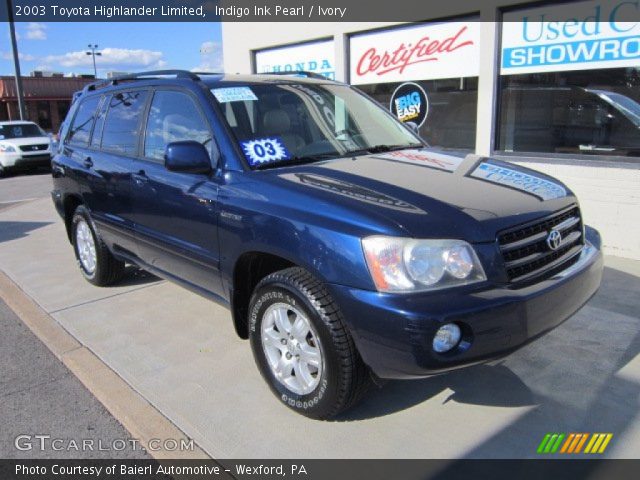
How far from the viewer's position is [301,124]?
373cm

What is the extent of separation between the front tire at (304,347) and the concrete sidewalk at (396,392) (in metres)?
0.18

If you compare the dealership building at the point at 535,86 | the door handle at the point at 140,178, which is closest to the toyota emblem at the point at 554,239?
the door handle at the point at 140,178

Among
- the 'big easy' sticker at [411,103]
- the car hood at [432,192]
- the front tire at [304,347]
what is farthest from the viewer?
the 'big easy' sticker at [411,103]

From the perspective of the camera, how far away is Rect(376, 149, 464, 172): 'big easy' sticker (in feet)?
11.3

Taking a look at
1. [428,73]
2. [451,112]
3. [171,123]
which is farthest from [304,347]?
[428,73]

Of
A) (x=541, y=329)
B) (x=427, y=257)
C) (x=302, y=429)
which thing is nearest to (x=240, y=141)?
(x=427, y=257)

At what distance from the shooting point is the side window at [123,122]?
170 inches

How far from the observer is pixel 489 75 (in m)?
6.59

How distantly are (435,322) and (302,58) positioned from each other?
7.95m

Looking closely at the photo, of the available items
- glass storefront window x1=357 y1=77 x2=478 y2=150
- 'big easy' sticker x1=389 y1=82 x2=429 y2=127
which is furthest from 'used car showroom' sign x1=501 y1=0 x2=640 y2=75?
'big easy' sticker x1=389 y1=82 x2=429 y2=127

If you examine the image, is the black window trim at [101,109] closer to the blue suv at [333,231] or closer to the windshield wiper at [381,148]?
the blue suv at [333,231]

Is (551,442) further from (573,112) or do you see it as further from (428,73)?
(428,73)

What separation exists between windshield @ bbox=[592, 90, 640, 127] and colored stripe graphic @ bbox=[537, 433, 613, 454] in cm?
408

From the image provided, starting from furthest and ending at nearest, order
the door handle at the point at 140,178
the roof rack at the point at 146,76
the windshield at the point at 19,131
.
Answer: the windshield at the point at 19,131 < the door handle at the point at 140,178 < the roof rack at the point at 146,76
